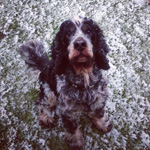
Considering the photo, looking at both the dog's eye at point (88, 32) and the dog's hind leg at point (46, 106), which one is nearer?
the dog's eye at point (88, 32)

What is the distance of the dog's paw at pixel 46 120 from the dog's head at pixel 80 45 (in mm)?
1125

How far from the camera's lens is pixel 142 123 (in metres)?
2.54

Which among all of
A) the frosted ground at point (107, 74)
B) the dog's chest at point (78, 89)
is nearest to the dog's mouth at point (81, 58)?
the dog's chest at point (78, 89)

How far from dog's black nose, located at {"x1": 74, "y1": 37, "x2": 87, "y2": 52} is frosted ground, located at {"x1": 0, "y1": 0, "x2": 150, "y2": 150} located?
1.42 m

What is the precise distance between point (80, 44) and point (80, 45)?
0.4 inches

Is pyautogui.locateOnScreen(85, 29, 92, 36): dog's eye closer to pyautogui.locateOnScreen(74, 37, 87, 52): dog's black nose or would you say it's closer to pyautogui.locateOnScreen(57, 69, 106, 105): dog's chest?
pyautogui.locateOnScreen(74, 37, 87, 52): dog's black nose

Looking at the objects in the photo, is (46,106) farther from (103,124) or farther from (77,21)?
(77,21)

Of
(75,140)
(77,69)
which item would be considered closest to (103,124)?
(75,140)

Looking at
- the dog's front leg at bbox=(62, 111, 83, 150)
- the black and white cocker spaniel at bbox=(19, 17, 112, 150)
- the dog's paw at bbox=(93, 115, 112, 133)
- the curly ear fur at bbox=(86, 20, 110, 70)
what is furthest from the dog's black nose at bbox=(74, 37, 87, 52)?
the dog's paw at bbox=(93, 115, 112, 133)

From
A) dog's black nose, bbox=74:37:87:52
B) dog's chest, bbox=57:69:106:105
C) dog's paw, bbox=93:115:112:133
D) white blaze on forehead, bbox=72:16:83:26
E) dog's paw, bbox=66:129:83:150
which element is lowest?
dog's paw, bbox=66:129:83:150

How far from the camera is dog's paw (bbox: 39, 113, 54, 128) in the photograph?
262 cm

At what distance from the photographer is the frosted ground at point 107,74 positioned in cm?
253

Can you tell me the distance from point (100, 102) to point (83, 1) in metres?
2.84

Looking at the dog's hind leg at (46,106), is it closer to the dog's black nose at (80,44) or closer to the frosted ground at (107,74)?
the frosted ground at (107,74)
